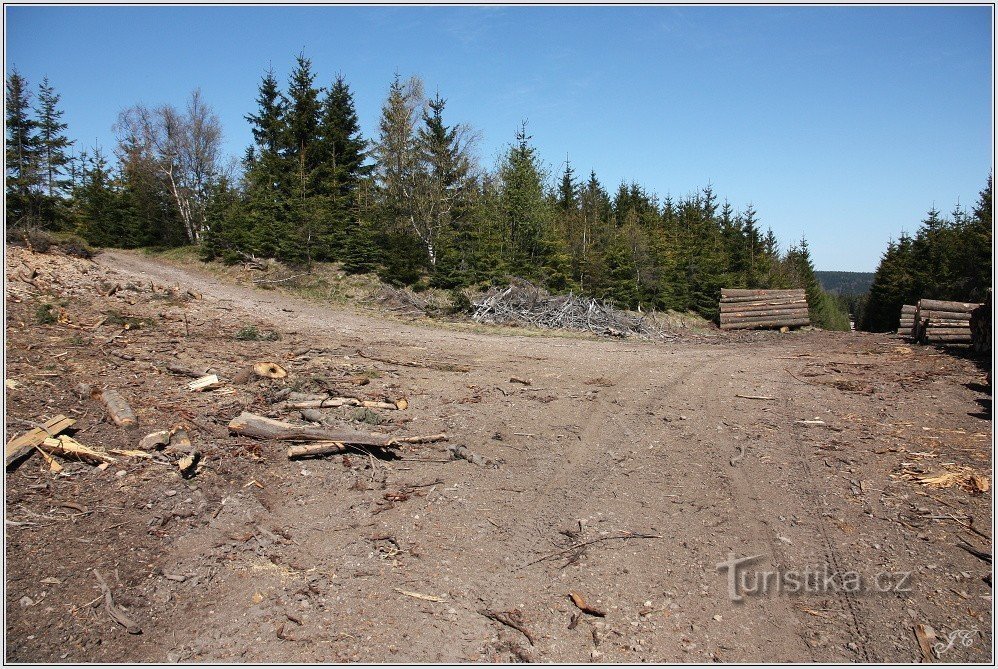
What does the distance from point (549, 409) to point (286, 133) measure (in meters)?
26.3

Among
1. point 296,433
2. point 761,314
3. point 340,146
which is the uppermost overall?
point 340,146

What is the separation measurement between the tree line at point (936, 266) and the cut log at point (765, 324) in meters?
14.5

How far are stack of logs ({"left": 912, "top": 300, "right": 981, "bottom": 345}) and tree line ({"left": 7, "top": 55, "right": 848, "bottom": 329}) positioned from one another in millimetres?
10881

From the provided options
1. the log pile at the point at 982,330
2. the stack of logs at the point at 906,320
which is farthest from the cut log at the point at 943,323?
the stack of logs at the point at 906,320

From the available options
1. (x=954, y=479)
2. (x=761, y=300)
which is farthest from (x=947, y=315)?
(x=954, y=479)

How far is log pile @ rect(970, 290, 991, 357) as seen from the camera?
12086 mm

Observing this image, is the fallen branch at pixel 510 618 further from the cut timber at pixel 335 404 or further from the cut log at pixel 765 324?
the cut log at pixel 765 324

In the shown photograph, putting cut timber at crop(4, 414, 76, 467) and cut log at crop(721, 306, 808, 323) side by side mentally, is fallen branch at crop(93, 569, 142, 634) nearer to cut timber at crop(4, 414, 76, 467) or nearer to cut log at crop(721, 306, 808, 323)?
cut timber at crop(4, 414, 76, 467)

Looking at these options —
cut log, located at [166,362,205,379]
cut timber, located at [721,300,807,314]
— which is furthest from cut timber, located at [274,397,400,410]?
cut timber, located at [721,300,807,314]

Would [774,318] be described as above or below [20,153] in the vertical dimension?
below

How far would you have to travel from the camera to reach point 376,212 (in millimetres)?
25438

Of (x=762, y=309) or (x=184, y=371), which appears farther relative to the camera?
(x=762, y=309)

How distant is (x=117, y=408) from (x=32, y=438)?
1.06 meters

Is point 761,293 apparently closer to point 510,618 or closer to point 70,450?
point 510,618
